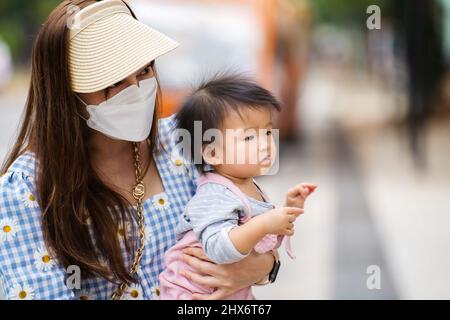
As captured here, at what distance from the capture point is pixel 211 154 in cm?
217

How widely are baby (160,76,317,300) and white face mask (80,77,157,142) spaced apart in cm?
13

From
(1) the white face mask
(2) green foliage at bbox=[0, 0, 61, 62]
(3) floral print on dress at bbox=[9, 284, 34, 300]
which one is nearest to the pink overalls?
(1) the white face mask

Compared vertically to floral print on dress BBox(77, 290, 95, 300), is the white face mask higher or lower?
higher

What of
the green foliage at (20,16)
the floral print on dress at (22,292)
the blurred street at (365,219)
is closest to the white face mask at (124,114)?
the floral print on dress at (22,292)

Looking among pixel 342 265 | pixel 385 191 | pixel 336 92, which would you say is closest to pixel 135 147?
pixel 342 265

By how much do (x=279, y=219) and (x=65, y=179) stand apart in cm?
54

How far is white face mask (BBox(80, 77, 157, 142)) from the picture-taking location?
7.04ft

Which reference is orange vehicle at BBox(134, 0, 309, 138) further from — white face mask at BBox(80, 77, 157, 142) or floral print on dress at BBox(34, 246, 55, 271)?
floral print on dress at BBox(34, 246, 55, 271)

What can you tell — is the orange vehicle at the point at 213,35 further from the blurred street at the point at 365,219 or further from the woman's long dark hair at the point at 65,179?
the woman's long dark hair at the point at 65,179

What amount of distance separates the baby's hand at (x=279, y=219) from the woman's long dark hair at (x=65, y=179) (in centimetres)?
40

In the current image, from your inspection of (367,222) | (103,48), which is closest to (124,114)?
(103,48)

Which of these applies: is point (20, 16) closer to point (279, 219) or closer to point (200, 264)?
point (200, 264)

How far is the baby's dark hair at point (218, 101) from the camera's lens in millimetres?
2131
